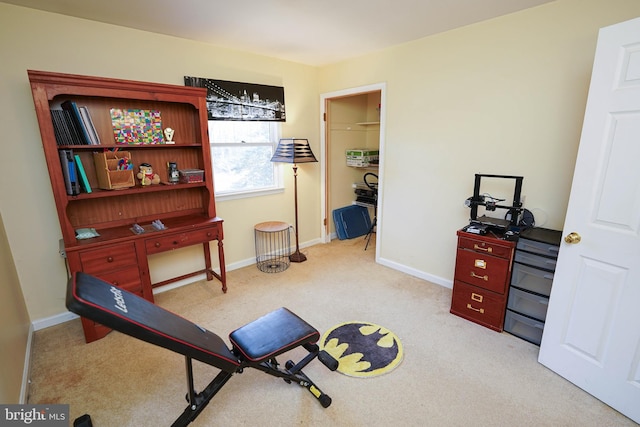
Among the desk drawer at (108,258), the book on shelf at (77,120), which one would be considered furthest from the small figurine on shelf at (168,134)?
the desk drawer at (108,258)

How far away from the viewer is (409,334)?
2371mm

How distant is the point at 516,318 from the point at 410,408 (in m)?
1.22

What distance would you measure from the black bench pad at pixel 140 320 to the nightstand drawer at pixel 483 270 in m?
1.96

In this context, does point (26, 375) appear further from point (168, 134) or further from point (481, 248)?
point (481, 248)

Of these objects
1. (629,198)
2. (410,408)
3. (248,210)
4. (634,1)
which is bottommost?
(410,408)

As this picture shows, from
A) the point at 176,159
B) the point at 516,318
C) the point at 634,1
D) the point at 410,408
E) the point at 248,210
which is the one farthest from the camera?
the point at 248,210

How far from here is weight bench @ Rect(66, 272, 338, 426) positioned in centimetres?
106

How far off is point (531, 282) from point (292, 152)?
2653mm

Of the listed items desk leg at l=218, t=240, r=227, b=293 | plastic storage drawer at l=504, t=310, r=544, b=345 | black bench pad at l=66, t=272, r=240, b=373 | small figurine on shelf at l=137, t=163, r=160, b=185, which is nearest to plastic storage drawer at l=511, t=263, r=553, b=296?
plastic storage drawer at l=504, t=310, r=544, b=345

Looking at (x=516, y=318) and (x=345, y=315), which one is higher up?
(x=516, y=318)

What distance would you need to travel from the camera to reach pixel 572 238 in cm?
175

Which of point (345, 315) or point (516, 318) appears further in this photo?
point (345, 315)

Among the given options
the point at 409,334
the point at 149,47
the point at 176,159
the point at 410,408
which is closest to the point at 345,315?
the point at 409,334

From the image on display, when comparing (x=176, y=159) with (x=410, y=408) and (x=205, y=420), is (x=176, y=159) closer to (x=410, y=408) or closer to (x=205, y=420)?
(x=205, y=420)
